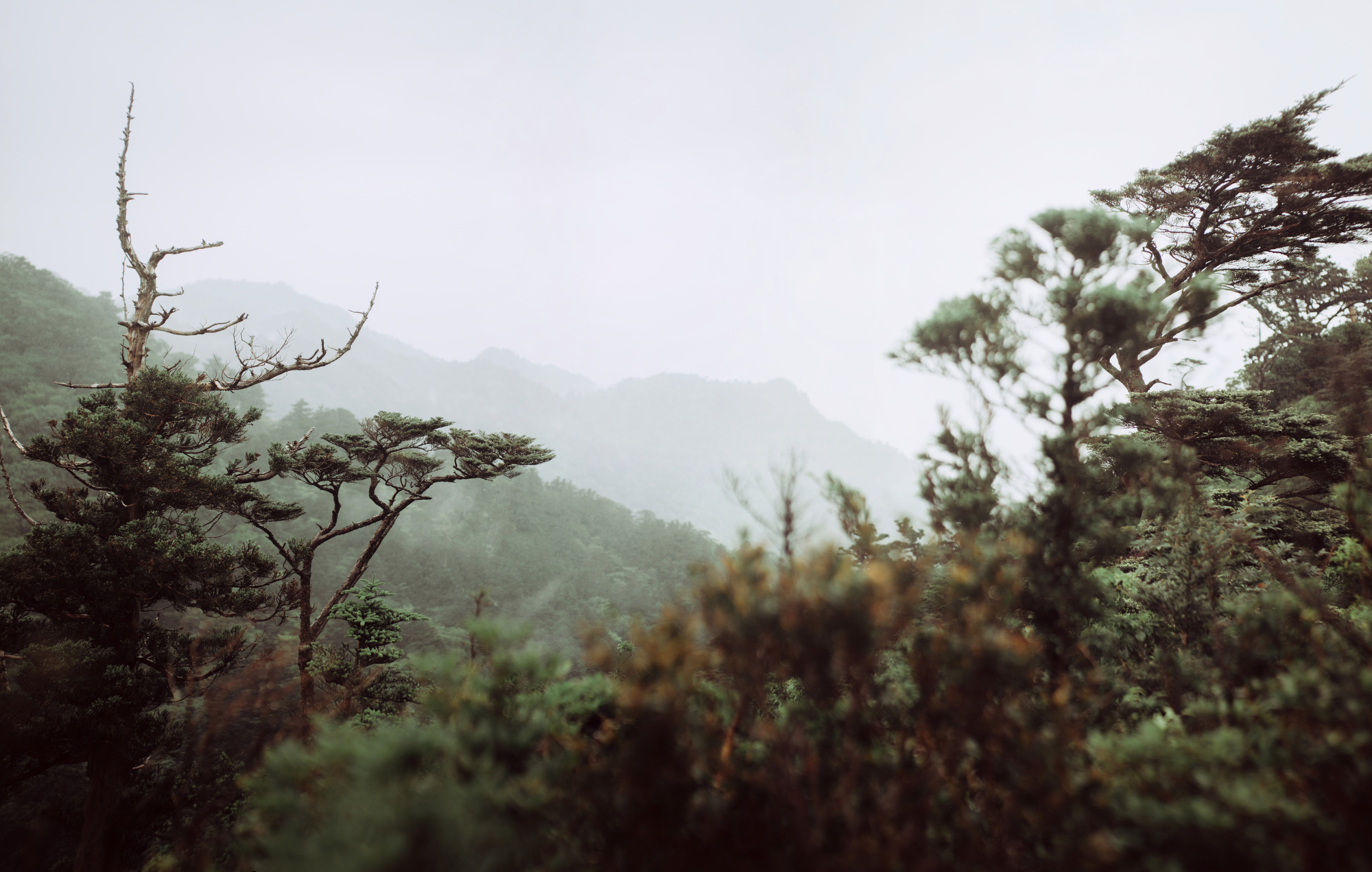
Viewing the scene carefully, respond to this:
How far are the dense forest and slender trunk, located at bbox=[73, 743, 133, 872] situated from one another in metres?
0.08

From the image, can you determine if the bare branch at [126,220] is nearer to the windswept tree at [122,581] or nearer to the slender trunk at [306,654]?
the windswept tree at [122,581]

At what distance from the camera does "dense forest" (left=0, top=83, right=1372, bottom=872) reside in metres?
2.70

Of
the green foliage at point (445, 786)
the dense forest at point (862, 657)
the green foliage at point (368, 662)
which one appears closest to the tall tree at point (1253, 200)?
the dense forest at point (862, 657)

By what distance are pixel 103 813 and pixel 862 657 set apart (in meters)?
13.4

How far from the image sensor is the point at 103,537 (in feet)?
26.8

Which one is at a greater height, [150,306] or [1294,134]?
[1294,134]

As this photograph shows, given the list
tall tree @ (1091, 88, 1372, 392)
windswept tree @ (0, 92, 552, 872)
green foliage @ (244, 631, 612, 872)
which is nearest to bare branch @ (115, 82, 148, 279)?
windswept tree @ (0, 92, 552, 872)

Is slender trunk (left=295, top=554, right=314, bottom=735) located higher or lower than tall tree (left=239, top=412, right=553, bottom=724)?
lower

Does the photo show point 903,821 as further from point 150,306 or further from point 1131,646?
point 150,306

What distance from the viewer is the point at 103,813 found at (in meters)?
8.23

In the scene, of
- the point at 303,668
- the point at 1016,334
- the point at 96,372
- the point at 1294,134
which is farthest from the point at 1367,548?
the point at 96,372

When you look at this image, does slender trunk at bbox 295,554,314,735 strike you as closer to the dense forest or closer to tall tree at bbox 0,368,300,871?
the dense forest

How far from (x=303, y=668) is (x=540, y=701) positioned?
9103 millimetres

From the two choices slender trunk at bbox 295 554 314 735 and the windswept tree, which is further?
slender trunk at bbox 295 554 314 735
